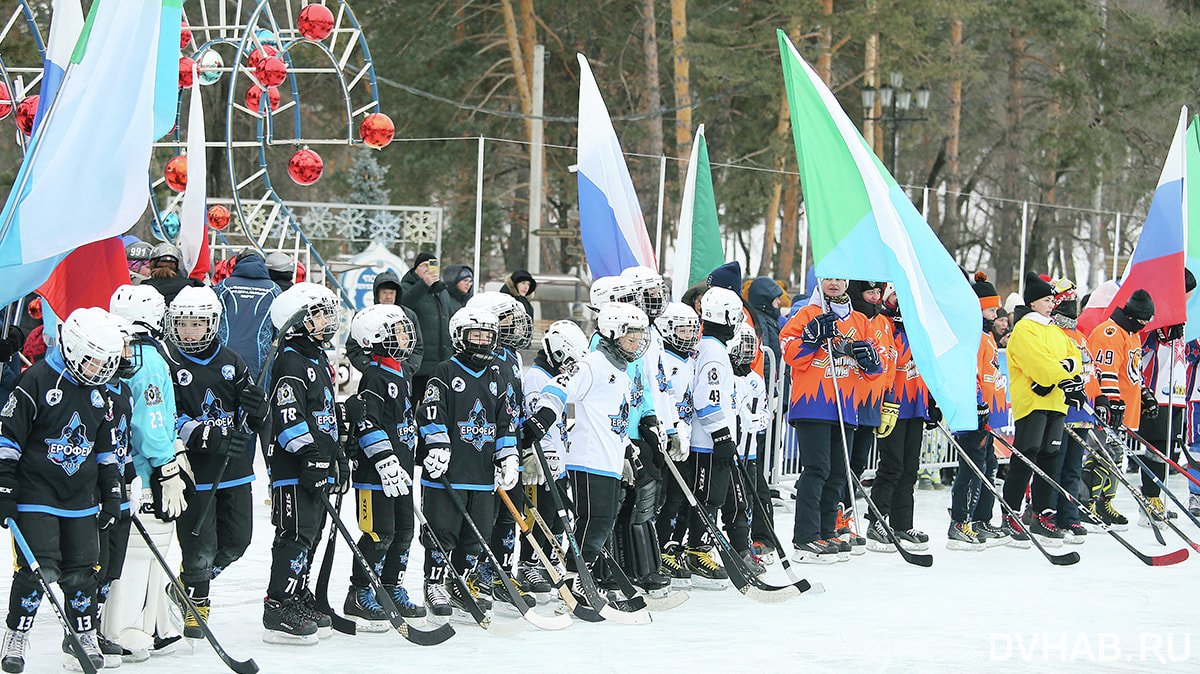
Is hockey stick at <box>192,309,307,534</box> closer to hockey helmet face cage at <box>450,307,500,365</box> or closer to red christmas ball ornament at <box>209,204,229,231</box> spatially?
hockey helmet face cage at <box>450,307,500,365</box>

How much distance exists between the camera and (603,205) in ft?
30.6

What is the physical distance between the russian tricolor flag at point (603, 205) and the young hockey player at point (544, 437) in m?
1.33

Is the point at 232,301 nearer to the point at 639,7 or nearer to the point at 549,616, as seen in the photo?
the point at 549,616

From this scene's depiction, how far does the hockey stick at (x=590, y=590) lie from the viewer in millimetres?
7254

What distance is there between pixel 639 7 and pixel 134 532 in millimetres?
25852

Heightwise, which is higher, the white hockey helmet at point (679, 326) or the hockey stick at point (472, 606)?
the white hockey helmet at point (679, 326)

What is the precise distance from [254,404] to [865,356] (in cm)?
410

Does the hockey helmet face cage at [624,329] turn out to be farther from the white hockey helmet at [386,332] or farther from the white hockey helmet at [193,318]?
the white hockey helmet at [193,318]

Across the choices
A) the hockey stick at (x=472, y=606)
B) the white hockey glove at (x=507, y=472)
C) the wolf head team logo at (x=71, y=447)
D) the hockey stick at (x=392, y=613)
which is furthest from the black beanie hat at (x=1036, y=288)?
the wolf head team logo at (x=71, y=447)

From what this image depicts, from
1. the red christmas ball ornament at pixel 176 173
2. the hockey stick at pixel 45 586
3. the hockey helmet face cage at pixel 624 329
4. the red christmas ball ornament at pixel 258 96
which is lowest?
the hockey stick at pixel 45 586

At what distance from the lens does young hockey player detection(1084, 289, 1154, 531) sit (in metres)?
11.0

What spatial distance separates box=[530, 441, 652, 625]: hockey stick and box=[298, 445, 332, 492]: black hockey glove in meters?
1.27

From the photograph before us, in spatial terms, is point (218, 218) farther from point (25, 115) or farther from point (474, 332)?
point (474, 332)

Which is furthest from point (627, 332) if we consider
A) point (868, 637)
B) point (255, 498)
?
point (255, 498)
